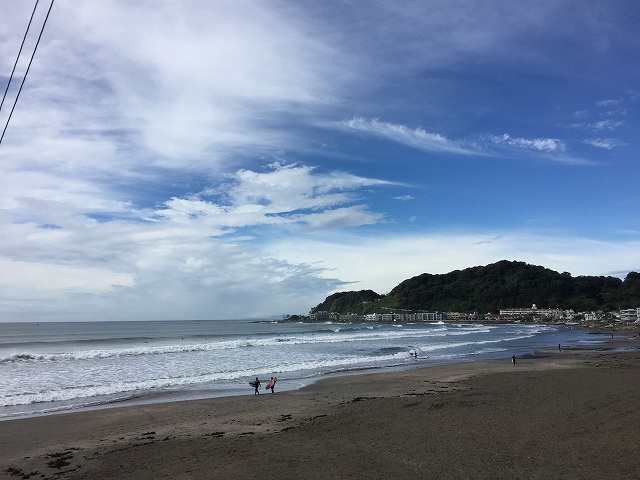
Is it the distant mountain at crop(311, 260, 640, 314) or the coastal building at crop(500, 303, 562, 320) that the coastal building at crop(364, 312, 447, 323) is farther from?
the coastal building at crop(500, 303, 562, 320)

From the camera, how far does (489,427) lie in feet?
33.8

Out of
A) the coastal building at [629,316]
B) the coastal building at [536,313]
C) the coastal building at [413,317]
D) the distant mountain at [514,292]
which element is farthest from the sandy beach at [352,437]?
the coastal building at [413,317]

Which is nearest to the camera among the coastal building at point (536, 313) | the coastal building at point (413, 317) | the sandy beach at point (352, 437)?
the sandy beach at point (352, 437)

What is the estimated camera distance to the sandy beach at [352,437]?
7773 mm

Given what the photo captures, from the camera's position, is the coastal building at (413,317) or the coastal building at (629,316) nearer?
the coastal building at (629,316)

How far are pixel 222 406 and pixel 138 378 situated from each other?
1004cm

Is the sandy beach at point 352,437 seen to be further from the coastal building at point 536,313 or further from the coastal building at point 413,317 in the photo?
the coastal building at point 413,317

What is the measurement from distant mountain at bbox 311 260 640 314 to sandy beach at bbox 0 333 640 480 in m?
143

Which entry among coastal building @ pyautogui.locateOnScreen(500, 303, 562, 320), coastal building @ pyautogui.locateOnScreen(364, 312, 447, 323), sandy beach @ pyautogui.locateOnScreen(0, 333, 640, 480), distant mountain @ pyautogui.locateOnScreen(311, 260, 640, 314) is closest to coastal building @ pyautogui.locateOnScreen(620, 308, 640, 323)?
coastal building @ pyautogui.locateOnScreen(500, 303, 562, 320)

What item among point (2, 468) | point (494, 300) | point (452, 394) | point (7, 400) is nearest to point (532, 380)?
point (452, 394)

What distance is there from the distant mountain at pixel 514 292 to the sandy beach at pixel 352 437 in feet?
470

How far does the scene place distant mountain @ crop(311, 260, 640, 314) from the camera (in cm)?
14612

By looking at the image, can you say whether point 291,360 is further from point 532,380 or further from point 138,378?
point 532,380

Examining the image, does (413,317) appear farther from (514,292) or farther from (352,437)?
(352,437)
